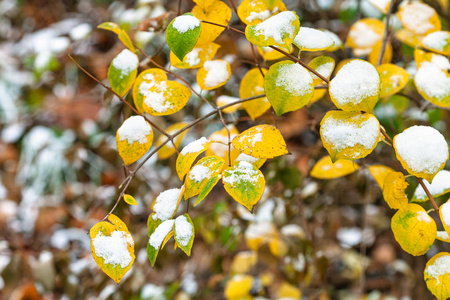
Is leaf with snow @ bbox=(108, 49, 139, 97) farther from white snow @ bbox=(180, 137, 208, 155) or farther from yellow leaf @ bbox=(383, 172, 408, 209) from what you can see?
yellow leaf @ bbox=(383, 172, 408, 209)

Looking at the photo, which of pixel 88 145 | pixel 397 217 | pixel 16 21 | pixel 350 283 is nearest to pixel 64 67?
pixel 88 145

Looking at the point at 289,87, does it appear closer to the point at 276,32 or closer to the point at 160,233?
Result: the point at 276,32

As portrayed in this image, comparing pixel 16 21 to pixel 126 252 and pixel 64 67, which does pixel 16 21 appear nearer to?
pixel 64 67

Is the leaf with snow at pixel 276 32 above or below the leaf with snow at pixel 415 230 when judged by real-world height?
above

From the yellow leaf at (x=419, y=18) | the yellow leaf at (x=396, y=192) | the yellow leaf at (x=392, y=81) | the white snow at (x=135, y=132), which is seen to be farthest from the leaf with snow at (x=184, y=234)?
the yellow leaf at (x=419, y=18)

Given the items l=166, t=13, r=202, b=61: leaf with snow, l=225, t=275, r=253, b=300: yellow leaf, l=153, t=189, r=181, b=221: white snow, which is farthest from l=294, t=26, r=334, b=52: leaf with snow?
l=225, t=275, r=253, b=300: yellow leaf

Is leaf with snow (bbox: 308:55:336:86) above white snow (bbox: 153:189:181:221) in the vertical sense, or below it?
above

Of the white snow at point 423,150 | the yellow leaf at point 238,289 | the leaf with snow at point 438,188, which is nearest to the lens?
the white snow at point 423,150

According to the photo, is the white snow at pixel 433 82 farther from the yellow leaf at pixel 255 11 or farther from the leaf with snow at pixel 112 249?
the leaf with snow at pixel 112 249
